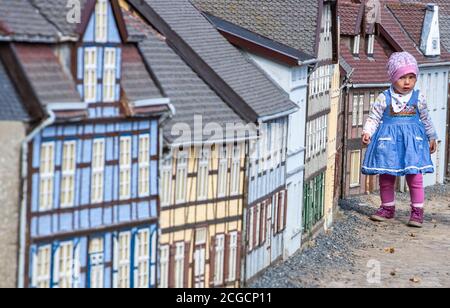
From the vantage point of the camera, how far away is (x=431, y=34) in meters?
69.7

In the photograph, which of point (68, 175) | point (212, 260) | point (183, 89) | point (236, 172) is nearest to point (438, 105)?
point (236, 172)

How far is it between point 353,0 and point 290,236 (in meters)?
25.6

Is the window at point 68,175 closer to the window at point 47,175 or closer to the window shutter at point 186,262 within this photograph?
the window at point 47,175

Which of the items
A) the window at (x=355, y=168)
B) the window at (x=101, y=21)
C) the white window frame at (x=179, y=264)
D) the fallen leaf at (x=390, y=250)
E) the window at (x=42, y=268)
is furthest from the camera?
the window at (x=355, y=168)

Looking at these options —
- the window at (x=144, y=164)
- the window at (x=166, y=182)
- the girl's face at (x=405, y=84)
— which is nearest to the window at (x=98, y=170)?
the window at (x=144, y=164)

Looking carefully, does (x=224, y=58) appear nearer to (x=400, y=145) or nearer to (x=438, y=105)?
(x=400, y=145)

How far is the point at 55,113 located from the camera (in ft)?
95.2

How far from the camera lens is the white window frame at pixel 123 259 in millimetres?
31547

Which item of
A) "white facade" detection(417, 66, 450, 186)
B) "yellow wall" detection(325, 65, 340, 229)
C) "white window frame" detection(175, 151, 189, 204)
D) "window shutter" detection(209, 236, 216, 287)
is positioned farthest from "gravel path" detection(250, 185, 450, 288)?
"white facade" detection(417, 66, 450, 186)

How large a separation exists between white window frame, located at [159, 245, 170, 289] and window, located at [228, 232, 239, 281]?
2.94 meters

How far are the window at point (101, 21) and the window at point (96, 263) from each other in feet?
12.3

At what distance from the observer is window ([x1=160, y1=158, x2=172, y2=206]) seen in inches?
1307

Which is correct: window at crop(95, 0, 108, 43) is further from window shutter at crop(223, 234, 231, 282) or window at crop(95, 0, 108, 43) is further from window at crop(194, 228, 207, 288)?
window shutter at crop(223, 234, 231, 282)
